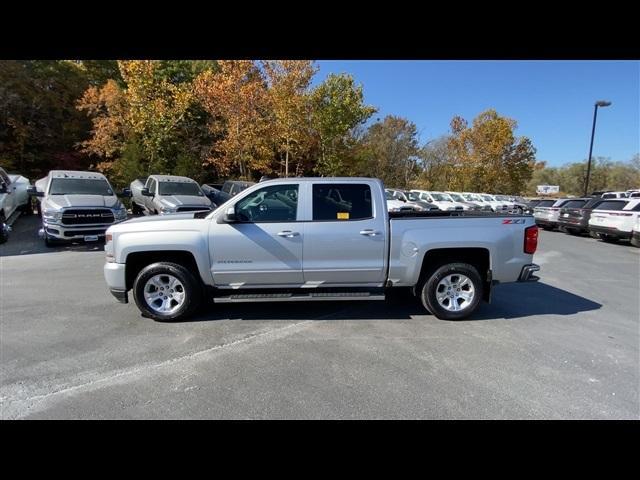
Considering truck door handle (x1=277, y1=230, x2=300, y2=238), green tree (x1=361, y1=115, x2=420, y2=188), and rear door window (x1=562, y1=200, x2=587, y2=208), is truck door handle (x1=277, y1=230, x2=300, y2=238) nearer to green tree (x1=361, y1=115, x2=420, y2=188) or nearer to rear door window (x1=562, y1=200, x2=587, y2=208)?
rear door window (x1=562, y1=200, x2=587, y2=208)

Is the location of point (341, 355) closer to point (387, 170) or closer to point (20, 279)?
point (20, 279)

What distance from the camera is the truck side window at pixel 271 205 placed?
14.7 ft

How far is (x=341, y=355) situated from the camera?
3.57 metres

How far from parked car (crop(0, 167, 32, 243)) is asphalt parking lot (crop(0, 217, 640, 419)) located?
18.6 feet

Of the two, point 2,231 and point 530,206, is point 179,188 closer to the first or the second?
point 2,231

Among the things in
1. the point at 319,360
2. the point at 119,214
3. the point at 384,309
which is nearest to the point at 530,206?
the point at 384,309

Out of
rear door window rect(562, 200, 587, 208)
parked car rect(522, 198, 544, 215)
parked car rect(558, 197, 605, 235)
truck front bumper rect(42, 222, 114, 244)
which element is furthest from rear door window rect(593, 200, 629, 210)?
truck front bumper rect(42, 222, 114, 244)

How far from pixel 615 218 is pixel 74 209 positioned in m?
17.9

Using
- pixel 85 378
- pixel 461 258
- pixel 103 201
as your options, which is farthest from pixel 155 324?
pixel 103 201

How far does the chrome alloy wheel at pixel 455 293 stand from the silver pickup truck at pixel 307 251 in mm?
14

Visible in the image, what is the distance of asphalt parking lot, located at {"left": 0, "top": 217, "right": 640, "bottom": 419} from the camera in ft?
8.96

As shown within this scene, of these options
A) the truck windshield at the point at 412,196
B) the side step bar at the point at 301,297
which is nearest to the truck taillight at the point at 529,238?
the side step bar at the point at 301,297

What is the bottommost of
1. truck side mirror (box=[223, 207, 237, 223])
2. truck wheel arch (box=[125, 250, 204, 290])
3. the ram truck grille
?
truck wheel arch (box=[125, 250, 204, 290])

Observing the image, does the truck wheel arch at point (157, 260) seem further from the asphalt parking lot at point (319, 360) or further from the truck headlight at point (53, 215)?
the truck headlight at point (53, 215)
